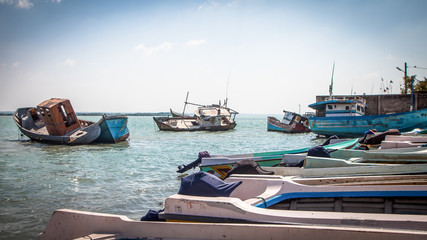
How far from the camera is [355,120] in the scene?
23.6 metres

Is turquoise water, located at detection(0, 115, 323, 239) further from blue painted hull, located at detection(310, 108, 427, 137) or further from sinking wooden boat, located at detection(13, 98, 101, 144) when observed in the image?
blue painted hull, located at detection(310, 108, 427, 137)

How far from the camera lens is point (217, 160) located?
8.07m

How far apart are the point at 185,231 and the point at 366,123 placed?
23.6 m

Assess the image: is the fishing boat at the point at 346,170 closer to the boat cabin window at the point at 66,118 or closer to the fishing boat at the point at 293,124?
the boat cabin window at the point at 66,118

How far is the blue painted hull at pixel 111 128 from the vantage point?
2245 cm

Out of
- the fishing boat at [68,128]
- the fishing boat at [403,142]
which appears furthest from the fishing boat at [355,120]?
the fishing boat at [68,128]

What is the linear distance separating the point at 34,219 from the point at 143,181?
3924 mm

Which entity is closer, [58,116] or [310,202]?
[310,202]

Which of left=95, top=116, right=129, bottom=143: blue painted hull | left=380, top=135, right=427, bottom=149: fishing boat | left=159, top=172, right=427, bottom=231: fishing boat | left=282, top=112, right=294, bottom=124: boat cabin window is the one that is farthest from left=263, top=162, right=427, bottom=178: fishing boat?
left=282, top=112, right=294, bottom=124: boat cabin window

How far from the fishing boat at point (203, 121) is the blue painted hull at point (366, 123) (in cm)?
1524

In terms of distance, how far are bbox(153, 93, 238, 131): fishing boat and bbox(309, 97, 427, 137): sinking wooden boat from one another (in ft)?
46.8

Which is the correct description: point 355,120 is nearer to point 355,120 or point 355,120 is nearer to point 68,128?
point 355,120

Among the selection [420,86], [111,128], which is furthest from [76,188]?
[420,86]

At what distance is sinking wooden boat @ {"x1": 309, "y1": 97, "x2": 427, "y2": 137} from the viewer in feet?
72.2
